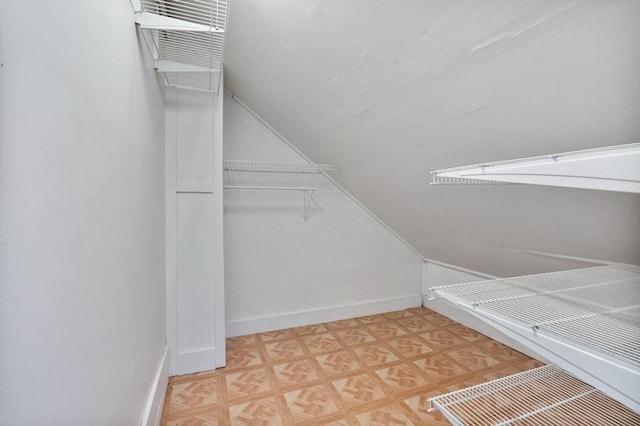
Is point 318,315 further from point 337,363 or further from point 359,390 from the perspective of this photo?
point 359,390

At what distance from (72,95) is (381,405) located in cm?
208

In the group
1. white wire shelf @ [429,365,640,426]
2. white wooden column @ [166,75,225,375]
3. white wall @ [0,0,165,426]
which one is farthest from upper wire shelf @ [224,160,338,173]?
white wire shelf @ [429,365,640,426]

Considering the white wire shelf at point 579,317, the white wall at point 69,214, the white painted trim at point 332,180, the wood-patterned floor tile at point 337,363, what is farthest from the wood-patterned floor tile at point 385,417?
the white painted trim at point 332,180

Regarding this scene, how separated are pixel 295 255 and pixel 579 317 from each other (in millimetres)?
2288

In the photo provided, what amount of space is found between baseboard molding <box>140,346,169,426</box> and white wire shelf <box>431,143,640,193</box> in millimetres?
1758

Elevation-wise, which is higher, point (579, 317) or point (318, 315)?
point (579, 317)

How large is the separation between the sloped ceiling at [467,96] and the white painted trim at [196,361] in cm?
186

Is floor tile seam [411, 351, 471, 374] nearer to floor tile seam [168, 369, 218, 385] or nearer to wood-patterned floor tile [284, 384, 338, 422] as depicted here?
wood-patterned floor tile [284, 384, 338, 422]

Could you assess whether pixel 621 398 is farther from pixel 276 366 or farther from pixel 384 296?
pixel 384 296

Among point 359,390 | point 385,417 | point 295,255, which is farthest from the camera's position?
point 295,255

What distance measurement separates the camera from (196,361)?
2.10 metres

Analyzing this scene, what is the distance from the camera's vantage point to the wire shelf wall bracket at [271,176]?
262 cm

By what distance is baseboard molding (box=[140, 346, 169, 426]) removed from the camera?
1.37 m

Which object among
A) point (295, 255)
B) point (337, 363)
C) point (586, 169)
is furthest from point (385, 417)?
point (586, 169)
